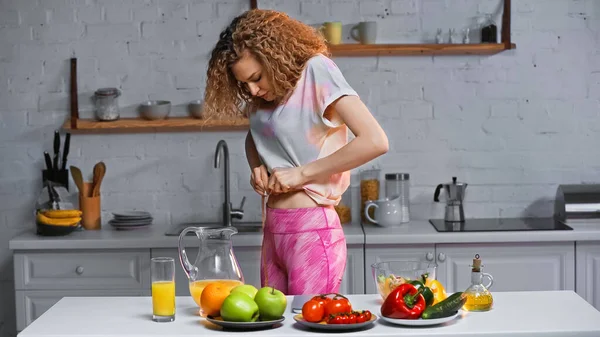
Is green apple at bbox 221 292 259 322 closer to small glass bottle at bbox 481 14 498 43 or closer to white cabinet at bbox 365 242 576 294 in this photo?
white cabinet at bbox 365 242 576 294

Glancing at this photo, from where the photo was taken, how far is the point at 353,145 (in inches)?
105

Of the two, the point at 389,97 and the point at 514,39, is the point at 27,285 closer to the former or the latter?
the point at 389,97

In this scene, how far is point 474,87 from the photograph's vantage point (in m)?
4.52

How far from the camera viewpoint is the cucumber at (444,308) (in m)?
2.28

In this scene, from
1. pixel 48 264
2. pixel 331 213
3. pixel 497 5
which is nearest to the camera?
pixel 331 213

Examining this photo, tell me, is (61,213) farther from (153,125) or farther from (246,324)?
(246,324)

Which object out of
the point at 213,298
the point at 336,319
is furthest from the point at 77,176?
the point at 336,319

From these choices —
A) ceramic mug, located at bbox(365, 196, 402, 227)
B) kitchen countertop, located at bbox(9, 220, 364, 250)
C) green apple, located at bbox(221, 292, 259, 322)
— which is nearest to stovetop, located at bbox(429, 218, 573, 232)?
ceramic mug, located at bbox(365, 196, 402, 227)

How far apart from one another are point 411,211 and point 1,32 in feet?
7.29

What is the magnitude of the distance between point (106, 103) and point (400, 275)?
2403 millimetres

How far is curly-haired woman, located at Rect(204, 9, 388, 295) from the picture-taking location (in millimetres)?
2717

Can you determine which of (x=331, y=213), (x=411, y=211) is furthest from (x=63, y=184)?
(x=331, y=213)

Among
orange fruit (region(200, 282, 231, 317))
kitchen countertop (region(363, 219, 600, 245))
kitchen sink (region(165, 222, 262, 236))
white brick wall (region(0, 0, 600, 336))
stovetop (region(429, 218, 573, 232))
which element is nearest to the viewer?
orange fruit (region(200, 282, 231, 317))

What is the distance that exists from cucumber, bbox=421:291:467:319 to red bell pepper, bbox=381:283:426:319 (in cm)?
2
